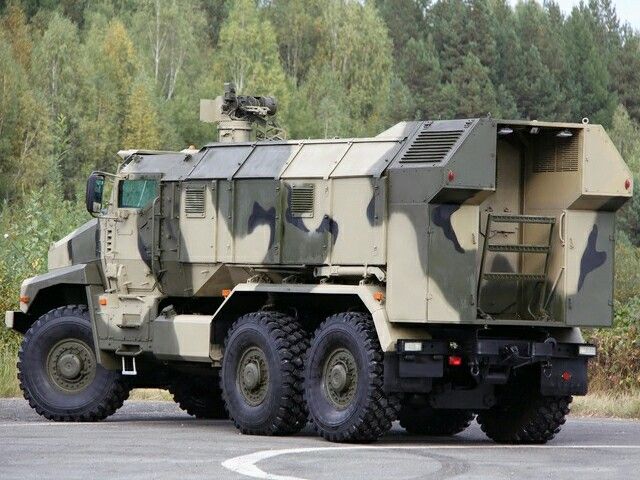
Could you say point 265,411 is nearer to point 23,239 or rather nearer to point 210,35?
point 23,239

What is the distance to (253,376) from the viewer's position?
17.5m

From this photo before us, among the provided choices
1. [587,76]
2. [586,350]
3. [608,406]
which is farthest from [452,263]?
[587,76]

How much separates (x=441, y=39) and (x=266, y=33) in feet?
27.6

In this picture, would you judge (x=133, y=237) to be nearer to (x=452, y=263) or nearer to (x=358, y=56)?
(x=452, y=263)

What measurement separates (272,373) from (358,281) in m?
1.23

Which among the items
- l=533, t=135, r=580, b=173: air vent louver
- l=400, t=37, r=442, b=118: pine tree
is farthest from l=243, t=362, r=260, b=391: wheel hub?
l=400, t=37, r=442, b=118: pine tree

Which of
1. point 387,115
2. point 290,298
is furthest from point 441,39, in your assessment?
point 290,298

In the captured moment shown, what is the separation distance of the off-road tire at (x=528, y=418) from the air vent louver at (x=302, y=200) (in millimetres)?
2603

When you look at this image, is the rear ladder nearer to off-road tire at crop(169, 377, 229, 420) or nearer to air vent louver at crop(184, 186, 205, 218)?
air vent louver at crop(184, 186, 205, 218)

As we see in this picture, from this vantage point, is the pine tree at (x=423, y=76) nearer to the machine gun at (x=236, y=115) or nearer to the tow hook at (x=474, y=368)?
the machine gun at (x=236, y=115)

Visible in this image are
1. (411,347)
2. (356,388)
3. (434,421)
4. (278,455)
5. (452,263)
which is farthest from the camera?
(434,421)

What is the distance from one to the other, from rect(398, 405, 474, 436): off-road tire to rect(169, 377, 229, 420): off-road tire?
8.83 feet

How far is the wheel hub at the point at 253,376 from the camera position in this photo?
17453mm

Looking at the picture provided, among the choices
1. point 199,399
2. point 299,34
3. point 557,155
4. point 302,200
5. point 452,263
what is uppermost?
point 299,34
